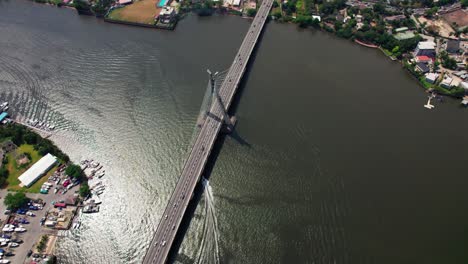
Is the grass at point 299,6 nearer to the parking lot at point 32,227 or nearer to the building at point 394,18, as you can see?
the building at point 394,18

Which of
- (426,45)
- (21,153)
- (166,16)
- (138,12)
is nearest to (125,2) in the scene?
(138,12)

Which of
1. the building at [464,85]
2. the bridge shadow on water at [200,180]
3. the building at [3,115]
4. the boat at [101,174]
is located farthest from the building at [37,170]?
the building at [464,85]

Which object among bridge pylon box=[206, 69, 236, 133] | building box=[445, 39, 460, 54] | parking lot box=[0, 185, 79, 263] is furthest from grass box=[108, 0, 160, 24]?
building box=[445, 39, 460, 54]

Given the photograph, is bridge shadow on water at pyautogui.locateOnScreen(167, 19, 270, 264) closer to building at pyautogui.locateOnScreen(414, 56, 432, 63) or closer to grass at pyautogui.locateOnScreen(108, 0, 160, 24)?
grass at pyautogui.locateOnScreen(108, 0, 160, 24)

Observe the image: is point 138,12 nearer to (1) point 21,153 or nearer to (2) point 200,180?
(1) point 21,153

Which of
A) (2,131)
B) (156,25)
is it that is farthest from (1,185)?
(156,25)
